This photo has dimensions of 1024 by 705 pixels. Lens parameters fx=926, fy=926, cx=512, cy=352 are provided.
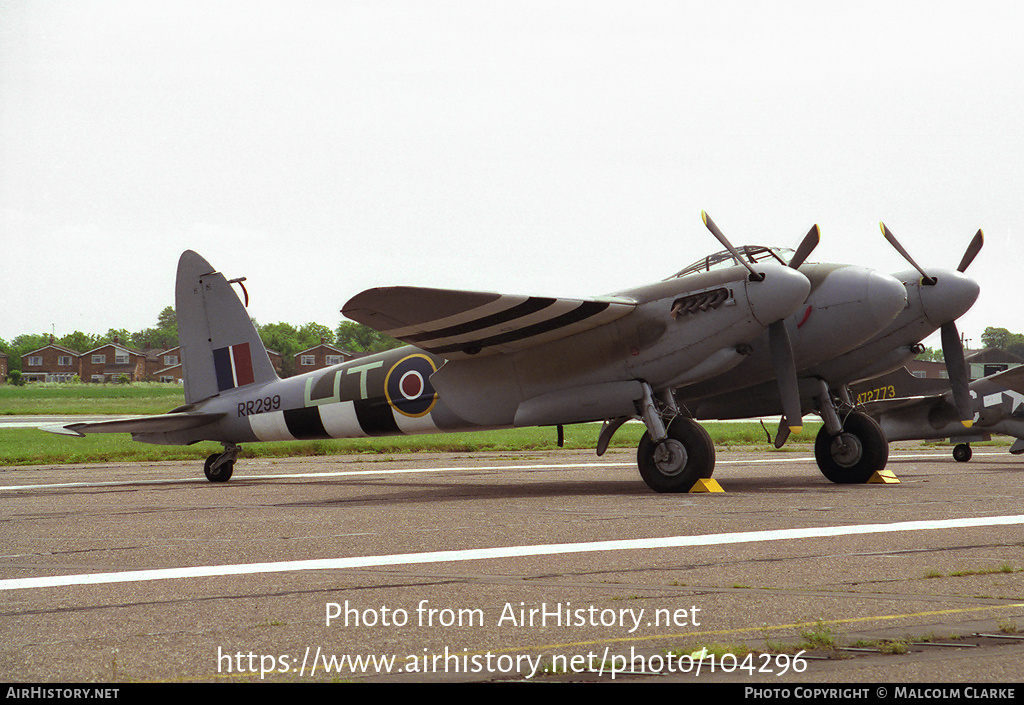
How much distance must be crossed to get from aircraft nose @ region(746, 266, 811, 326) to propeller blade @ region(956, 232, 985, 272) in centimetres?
379

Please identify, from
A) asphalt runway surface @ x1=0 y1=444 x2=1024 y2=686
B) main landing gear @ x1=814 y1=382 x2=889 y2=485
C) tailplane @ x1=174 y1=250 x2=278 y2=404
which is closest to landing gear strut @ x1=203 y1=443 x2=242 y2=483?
tailplane @ x1=174 y1=250 x2=278 y2=404

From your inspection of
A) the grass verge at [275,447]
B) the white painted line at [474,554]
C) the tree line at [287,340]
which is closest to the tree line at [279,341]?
the tree line at [287,340]

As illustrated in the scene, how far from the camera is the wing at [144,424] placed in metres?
14.1

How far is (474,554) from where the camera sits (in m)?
6.54

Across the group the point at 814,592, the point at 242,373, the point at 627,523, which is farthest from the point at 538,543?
the point at 242,373

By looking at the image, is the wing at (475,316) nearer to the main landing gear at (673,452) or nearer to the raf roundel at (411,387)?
the main landing gear at (673,452)

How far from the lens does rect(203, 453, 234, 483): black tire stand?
51.3ft

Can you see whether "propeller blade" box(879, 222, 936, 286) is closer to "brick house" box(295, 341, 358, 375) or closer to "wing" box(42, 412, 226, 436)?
"wing" box(42, 412, 226, 436)

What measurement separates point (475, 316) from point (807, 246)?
14.3ft

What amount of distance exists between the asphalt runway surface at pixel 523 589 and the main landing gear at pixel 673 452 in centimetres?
45

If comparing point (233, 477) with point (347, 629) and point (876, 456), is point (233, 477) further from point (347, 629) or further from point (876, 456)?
point (347, 629)

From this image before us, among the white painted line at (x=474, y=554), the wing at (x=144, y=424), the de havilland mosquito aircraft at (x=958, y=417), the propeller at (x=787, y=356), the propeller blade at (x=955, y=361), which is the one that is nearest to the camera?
the white painted line at (x=474, y=554)

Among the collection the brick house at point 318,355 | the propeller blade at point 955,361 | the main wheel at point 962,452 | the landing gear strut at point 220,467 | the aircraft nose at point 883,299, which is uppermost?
the brick house at point 318,355

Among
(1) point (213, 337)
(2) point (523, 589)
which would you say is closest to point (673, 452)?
(2) point (523, 589)
